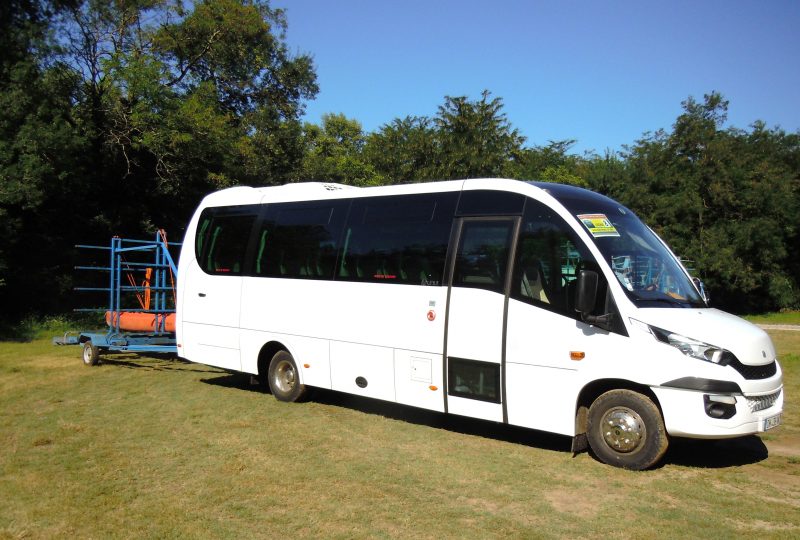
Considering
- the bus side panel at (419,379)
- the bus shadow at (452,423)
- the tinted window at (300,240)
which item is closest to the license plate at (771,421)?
the bus shadow at (452,423)

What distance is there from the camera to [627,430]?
6793mm

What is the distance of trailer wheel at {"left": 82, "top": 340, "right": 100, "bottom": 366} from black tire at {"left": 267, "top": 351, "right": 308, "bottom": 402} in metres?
5.56

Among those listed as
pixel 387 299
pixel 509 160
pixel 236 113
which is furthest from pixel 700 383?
pixel 236 113

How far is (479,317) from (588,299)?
144cm

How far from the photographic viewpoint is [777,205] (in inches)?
1201

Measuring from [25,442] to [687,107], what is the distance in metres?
32.9

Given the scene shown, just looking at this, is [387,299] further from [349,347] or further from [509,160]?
[509,160]

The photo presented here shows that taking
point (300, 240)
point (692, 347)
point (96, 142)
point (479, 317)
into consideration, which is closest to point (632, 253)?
point (692, 347)

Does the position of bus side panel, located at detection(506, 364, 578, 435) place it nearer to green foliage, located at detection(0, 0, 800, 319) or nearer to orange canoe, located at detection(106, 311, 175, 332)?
orange canoe, located at detection(106, 311, 175, 332)

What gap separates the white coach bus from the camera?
259 inches

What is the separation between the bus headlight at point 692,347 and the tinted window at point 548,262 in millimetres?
712

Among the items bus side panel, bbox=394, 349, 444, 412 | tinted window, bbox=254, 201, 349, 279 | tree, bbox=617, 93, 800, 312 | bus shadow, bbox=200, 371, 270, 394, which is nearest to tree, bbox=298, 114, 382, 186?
tree, bbox=617, 93, 800, 312

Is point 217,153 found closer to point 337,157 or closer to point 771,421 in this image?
point 337,157

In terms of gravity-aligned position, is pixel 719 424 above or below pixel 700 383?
below
